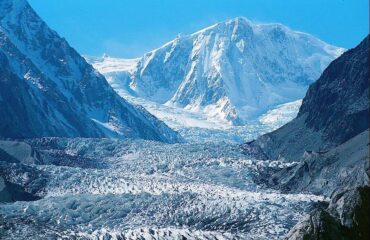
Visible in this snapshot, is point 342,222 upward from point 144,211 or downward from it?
downward

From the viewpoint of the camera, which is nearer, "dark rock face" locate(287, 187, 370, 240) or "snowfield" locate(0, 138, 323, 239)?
"dark rock face" locate(287, 187, 370, 240)

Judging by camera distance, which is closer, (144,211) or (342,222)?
(342,222)

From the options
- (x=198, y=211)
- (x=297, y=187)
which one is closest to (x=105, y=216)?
(x=198, y=211)

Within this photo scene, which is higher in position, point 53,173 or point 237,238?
point 53,173

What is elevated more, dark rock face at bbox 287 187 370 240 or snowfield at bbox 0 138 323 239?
snowfield at bbox 0 138 323 239

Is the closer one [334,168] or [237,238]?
[237,238]

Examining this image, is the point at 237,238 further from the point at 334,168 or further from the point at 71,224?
the point at 334,168

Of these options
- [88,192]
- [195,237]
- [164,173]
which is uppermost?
[164,173]

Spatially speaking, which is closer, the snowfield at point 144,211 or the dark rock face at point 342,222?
the dark rock face at point 342,222

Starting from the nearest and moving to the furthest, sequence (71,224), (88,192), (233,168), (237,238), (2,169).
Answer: (237,238) → (71,224) → (88,192) → (2,169) → (233,168)

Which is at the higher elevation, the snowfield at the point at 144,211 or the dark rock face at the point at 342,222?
the snowfield at the point at 144,211

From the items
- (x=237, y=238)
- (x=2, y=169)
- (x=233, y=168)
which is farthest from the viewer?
(x=233, y=168)
